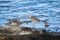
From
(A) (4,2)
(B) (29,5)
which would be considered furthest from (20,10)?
(A) (4,2)

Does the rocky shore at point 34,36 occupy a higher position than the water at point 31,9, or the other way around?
the rocky shore at point 34,36

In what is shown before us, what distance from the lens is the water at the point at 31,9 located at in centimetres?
458

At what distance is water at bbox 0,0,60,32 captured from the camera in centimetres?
458

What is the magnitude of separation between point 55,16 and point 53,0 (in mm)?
1351

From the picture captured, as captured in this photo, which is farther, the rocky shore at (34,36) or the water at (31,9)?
the water at (31,9)

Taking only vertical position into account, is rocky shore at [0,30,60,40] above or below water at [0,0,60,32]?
above

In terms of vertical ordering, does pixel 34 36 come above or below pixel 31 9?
above

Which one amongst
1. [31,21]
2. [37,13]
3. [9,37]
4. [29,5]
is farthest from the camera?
[29,5]

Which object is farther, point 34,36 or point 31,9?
point 31,9

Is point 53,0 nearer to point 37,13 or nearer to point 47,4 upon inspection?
point 47,4

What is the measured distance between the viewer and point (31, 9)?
5.23 metres

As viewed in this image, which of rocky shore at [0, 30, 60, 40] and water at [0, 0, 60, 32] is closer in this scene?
rocky shore at [0, 30, 60, 40]

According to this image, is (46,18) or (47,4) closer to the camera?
(46,18)

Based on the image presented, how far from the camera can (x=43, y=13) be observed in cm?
490
